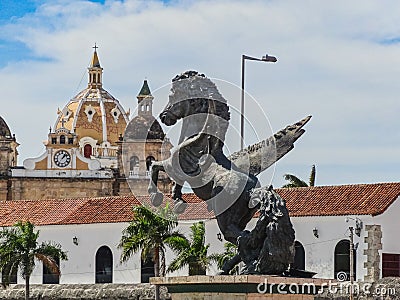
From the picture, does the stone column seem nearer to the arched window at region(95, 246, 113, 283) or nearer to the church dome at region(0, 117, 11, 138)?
the arched window at region(95, 246, 113, 283)

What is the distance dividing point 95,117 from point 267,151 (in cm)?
9543

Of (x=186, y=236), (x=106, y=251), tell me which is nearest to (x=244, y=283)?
(x=186, y=236)

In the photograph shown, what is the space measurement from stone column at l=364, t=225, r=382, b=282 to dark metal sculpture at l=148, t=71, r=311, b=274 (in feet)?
64.9

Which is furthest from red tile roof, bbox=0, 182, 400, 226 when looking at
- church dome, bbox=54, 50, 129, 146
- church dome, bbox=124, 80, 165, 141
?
church dome, bbox=54, 50, 129, 146

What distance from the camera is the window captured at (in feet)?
124

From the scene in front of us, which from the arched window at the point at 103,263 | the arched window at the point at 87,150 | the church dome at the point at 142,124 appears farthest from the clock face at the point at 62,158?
the church dome at the point at 142,124

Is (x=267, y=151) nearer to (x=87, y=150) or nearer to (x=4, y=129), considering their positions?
(x=4, y=129)

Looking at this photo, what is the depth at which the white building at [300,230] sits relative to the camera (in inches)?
1475

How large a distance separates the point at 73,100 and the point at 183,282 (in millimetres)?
99364

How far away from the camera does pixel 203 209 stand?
33094 mm

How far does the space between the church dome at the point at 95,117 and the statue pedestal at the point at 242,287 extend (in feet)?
300

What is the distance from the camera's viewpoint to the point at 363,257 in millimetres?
37375

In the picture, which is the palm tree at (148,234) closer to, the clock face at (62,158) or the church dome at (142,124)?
the church dome at (142,124)

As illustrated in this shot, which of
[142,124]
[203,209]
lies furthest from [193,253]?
[142,124]
